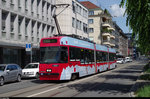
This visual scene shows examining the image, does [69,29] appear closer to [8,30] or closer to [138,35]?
[8,30]

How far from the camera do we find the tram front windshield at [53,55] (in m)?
16.0

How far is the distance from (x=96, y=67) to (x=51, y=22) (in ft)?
54.7

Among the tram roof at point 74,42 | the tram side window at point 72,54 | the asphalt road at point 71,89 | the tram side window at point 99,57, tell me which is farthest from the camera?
the tram side window at point 99,57

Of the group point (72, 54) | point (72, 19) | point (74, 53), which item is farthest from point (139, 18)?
point (72, 19)

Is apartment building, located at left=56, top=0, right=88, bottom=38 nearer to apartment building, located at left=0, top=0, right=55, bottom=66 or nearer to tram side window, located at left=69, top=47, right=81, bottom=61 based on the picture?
apartment building, located at left=0, top=0, right=55, bottom=66

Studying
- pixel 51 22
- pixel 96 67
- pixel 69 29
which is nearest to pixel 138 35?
pixel 96 67

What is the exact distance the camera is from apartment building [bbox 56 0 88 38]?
1752 inches

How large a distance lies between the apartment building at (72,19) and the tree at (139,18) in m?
33.7

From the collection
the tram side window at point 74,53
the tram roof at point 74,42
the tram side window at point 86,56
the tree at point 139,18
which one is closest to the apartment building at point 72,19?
the tram roof at point 74,42

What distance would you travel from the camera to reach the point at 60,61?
1596 centimetres

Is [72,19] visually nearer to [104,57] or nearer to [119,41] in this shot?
[104,57]

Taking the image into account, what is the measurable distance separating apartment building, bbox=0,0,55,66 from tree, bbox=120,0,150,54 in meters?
15.9

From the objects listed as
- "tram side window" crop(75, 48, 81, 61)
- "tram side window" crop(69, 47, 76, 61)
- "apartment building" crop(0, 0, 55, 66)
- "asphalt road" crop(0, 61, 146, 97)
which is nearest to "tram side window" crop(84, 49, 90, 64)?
"tram side window" crop(75, 48, 81, 61)

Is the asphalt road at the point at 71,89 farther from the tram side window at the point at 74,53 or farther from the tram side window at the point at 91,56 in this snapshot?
the tram side window at the point at 91,56
